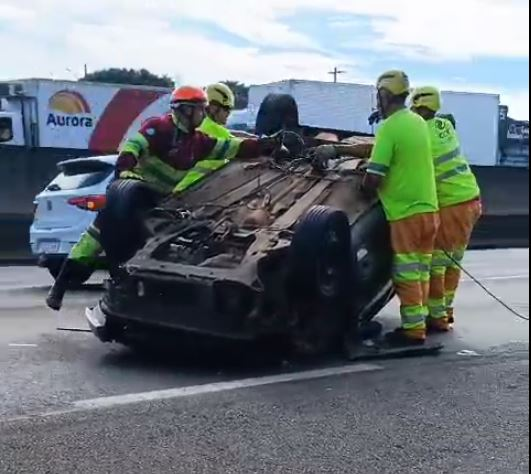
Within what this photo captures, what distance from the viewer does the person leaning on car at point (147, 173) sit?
7.36m

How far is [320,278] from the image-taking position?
688cm

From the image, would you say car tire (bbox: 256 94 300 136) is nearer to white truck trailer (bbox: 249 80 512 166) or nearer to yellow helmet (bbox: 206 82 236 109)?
yellow helmet (bbox: 206 82 236 109)

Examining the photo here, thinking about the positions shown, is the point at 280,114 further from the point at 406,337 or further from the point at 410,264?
the point at 406,337

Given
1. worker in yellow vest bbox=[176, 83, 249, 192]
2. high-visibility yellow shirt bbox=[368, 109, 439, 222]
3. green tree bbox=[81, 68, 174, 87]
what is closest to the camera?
high-visibility yellow shirt bbox=[368, 109, 439, 222]

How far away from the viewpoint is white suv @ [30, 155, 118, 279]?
12.1 metres

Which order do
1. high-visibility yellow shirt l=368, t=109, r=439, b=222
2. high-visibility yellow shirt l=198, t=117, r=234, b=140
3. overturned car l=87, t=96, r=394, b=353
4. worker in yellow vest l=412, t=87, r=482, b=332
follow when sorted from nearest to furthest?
overturned car l=87, t=96, r=394, b=353 → high-visibility yellow shirt l=368, t=109, r=439, b=222 → high-visibility yellow shirt l=198, t=117, r=234, b=140 → worker in yellow vest l=412, t=87, r=482, b=332

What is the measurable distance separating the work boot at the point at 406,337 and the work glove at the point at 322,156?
1262 mm

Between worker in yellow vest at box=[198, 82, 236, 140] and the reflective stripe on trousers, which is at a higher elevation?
worker in yellow vest at box=[198, 82, 236, 140]

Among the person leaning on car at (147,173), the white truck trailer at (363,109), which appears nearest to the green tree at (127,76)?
the white truck trailer at (363,109)

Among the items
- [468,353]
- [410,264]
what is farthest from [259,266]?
[468,353]

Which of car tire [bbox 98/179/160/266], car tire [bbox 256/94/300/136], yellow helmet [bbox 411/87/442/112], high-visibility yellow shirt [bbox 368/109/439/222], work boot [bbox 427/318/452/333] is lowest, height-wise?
work boot [bbox 427/318/452/333]

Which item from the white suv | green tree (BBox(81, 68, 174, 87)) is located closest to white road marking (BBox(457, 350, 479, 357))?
the white suv

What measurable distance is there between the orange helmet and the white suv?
4366 millimetres

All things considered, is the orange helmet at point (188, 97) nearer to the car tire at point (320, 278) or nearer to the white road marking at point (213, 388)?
the car tire at point (320, 278)
